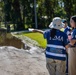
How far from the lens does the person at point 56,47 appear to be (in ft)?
16.4

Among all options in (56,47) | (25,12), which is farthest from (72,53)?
(25,12)

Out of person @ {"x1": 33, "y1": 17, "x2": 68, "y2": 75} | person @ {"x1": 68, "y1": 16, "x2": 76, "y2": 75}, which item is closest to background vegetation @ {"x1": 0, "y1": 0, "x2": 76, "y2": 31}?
person @ {"x1": 68, "y1": 16, "x2": 76, "y2": 75}

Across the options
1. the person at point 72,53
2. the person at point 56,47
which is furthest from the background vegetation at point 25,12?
the person at point 56,47

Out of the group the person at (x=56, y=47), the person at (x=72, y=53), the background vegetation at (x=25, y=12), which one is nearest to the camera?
the person at (x=56, y=47)

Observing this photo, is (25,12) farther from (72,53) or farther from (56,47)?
(56,47)

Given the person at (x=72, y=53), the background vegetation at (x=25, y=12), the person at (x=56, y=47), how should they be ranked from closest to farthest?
1. the person at (x=56, y=47)
2. the person at (x=72, y=53)
3. the background vegetation at (x=25, y=12)

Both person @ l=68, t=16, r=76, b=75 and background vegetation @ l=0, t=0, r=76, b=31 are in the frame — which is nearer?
person @ l=68, t=16, r=76, b=75

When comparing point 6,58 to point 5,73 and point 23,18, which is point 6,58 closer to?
point 5,73

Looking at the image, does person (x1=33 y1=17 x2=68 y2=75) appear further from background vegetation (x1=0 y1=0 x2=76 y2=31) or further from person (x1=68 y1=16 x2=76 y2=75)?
background vegetation (x1=0 y1=0 x2=76 y2=31)

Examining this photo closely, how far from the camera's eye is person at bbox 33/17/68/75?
5.00 m

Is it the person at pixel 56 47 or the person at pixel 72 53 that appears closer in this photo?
the person at pixel 56 47

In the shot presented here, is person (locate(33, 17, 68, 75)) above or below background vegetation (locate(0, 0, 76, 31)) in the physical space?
above

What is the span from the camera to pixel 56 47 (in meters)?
5.02

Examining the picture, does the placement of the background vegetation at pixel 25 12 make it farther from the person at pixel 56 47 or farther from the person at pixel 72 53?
the person at pixel 56 47
